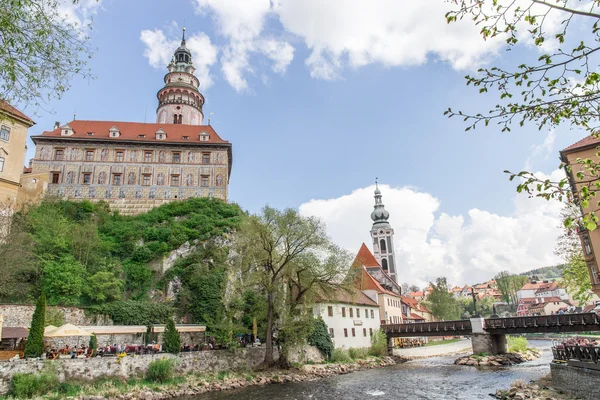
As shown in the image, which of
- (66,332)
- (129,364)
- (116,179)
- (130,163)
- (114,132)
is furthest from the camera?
(114,132)

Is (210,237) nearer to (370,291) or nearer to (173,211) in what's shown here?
(173,211)

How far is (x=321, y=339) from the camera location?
30.9m

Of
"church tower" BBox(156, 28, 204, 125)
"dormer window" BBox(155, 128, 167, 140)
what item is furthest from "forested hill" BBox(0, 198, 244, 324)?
"church tower" BBox(156, 28, 204, 125)

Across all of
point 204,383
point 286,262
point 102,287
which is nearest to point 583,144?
point 286,262

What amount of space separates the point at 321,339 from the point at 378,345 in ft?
31.2

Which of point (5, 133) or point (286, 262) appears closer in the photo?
point (286, 262)

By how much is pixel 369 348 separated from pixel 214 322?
17397 millimetres

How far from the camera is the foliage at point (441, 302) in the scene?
6719 centimetres

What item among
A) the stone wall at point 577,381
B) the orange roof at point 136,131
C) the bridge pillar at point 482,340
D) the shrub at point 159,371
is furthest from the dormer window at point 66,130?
the stone wall at point 577,381

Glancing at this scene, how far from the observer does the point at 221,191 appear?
44.8m

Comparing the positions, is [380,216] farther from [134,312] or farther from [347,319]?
[134,312]

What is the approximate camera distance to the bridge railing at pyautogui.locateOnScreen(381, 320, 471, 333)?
117 ft

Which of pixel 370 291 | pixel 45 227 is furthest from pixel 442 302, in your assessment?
pixel 45 227

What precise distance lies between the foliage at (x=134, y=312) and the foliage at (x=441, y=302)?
176 feet
